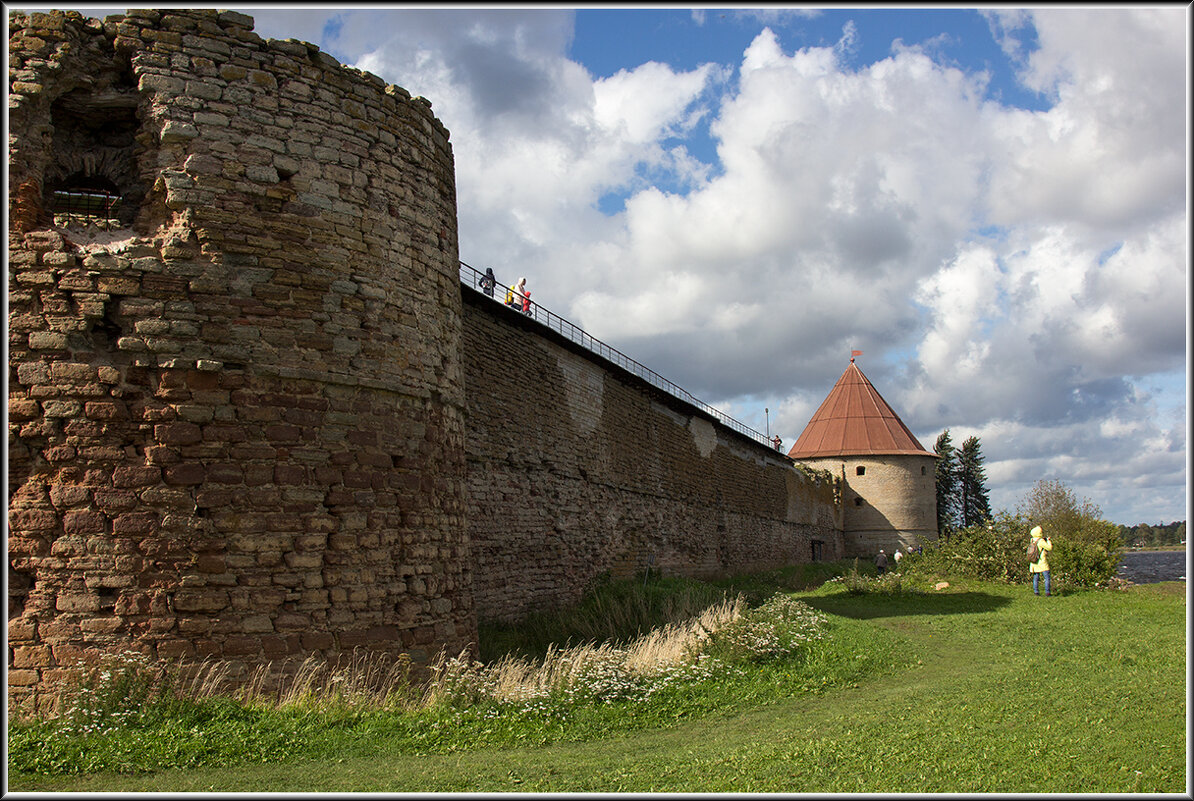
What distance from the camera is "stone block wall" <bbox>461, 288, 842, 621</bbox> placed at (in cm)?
1251

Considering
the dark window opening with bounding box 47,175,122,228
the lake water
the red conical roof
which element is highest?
the red conical roof

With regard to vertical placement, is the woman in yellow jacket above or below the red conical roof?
below

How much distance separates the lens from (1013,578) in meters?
18.2

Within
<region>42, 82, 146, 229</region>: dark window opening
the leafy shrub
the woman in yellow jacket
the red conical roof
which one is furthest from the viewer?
the red conical roof

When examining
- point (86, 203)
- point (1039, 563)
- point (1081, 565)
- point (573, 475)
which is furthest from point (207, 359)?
point (1081, 565)


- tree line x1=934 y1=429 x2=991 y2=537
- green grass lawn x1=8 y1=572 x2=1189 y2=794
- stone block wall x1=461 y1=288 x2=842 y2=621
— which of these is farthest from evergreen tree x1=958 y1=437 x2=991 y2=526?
green grass lawn x1=8 y1=572 x2=1189 y2=794

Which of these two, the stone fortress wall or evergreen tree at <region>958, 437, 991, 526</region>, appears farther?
evergreen tree at <region>958, 437, 991, 526</region>

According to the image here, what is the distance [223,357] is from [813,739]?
575cm

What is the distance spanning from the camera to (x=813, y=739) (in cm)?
627

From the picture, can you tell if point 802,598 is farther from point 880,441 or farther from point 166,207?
point 880,441

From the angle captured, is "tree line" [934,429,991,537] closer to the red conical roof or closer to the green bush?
the red conical roof

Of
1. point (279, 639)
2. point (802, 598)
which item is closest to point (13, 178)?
point (279, 639)

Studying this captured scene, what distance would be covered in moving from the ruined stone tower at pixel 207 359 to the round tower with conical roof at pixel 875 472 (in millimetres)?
37626

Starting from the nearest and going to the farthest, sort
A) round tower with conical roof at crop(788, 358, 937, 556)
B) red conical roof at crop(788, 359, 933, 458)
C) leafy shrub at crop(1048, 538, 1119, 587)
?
leafy shrub at crop(1048, 538, 1119, 587)
round tower with conical roof at crop(788, 358, 937, 556)
red conical roof at crop(788, 359, 933, 458)
